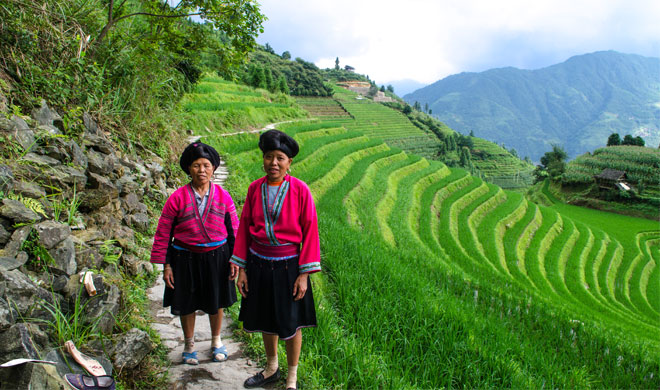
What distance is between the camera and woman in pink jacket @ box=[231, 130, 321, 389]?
2182 mm

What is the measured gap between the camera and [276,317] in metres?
2.18

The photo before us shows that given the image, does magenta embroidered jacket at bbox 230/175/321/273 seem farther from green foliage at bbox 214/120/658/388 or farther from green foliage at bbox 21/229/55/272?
green foliage at bbox 21/229/55/272

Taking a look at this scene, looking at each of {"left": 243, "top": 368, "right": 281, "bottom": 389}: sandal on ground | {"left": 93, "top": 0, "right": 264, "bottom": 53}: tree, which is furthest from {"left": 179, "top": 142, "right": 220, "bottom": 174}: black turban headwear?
{"left": 93, "top": 0, "right": 264, "bottom": 53}: tree

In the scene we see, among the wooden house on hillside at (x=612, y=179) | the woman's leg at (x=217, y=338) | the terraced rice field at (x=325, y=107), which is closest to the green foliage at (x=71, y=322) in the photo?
the woman's leg at (x=217, y=338)

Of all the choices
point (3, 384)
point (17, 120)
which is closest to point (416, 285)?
point (3, 384)

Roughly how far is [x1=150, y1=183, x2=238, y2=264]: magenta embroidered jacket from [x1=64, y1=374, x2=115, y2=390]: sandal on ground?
2.31ft

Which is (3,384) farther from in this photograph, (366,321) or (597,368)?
(597,368)

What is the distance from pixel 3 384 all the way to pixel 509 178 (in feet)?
199

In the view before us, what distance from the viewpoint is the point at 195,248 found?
8.11 feet

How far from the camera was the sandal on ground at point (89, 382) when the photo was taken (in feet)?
5.83

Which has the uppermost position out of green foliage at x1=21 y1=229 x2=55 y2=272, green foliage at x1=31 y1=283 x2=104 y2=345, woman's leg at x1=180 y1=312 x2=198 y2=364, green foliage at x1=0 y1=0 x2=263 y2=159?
green foliage at x1=0 y1=0 x2=263 y2=159

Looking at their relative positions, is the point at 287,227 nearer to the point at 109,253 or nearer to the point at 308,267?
the point at 308,267

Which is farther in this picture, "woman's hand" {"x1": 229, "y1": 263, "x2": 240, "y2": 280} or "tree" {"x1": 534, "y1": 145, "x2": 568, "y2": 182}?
"tree" {"x1": 534, "y1": 145, "x2": 568, "y2": 182}

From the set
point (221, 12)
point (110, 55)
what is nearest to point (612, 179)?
point (221, 12)
